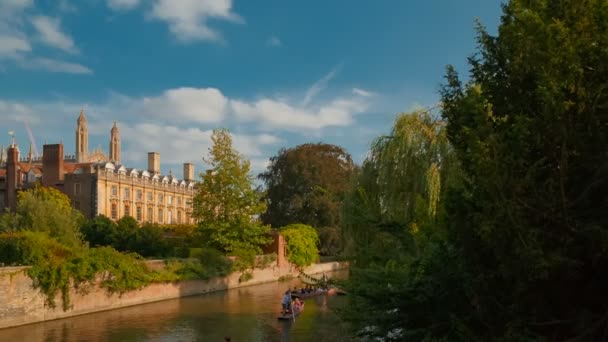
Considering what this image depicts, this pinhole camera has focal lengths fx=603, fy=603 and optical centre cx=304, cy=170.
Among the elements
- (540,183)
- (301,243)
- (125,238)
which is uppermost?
(125,238)

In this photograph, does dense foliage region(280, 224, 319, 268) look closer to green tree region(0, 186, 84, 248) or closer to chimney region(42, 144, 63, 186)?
green tree region(0, 186, 84, 248)

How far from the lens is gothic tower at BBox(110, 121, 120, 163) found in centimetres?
9438

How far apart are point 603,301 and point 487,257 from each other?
119 cm

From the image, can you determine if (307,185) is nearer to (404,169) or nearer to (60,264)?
(60,264)

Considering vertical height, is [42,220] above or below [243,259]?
above

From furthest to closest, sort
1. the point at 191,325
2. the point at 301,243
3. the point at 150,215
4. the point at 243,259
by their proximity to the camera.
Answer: the point at 150,215
the point at 301,243
the point at 243,259
the point at 191,325

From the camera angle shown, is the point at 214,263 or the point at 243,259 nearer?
the point at 214,263

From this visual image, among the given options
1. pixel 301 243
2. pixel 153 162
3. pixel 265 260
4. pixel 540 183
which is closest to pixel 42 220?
pixel 265 260

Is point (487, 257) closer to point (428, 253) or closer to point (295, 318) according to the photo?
point (428, 253)

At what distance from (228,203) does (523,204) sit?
35184mm

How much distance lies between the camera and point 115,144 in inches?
3799

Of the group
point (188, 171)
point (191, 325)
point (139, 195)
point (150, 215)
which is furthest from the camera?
point (188, 171)

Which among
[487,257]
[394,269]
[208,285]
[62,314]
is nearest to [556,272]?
[487,257]

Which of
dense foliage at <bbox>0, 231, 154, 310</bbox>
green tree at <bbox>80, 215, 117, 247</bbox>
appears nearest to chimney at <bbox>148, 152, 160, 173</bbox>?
green tree at <bbox>80, 215, 117, 247</bbox>
